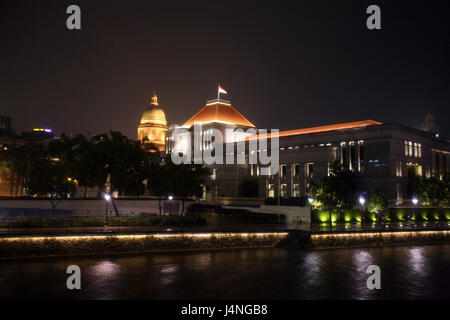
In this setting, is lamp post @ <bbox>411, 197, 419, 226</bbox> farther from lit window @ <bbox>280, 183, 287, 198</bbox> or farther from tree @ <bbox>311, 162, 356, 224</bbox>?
lit window @ <bbox>280, 183, 287, 198</bbox>

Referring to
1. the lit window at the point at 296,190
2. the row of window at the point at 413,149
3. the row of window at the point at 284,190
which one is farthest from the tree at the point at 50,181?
the row of window at the point at 413,149

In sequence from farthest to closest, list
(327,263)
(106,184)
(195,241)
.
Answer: (106,184), (195,241), (327,263)

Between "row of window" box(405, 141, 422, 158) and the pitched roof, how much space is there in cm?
4399

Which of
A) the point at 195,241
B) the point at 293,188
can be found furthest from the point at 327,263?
the point at 293,188

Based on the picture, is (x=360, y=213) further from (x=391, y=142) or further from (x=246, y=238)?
(x=246, y=238)

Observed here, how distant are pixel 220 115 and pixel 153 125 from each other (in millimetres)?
40327

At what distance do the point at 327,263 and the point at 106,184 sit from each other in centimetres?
2987

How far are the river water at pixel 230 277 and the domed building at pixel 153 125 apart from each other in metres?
107

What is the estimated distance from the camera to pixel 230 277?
99.7 ft

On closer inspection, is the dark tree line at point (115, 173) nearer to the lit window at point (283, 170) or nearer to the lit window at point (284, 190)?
the lit window at point (284, 190)

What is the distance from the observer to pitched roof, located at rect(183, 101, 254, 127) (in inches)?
4296

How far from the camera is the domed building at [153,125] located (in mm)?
143375
